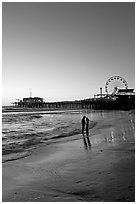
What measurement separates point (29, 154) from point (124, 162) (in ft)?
16.6

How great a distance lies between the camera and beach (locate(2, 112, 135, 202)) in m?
5.43

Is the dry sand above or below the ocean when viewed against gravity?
above

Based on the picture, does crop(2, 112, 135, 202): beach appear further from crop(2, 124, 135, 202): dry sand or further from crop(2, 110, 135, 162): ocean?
crop(2, 110, 135, 162): ocean

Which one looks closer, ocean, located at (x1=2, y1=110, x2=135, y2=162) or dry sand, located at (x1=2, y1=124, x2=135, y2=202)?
dry sand, located at (x1=2, y1=124, x2=135, y2=202)

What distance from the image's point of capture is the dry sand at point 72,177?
17.9 feet

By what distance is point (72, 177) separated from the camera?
7043 millimetres

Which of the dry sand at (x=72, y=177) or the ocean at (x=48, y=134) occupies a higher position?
the dry sand at (x=72, y=177)

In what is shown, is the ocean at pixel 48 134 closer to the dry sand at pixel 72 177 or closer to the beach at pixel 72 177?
the beach at pixel 72 177

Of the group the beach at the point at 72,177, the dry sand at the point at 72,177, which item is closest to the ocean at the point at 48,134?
the beach at the point at 72,177

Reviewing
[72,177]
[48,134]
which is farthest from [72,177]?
[48,134]

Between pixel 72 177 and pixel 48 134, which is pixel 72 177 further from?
pixel 48 134

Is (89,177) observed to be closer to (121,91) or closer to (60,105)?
(121,91)

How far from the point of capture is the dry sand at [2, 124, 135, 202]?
544 cm

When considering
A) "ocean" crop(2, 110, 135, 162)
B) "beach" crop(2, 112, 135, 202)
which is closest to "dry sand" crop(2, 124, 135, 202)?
"beach" crop(2, 112, 135, 202)
